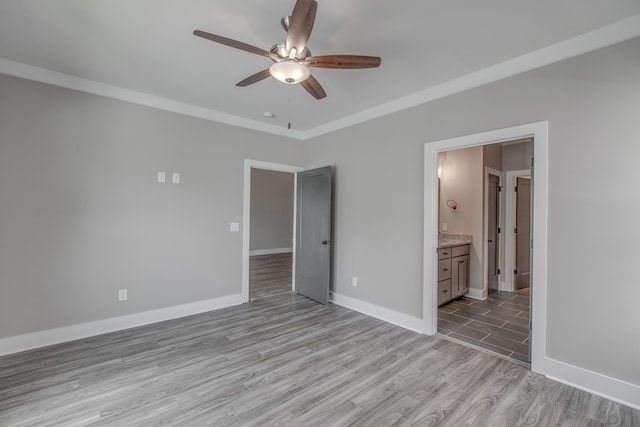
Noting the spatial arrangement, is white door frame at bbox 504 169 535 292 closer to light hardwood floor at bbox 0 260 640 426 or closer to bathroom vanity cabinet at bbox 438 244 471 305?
bathroom vanity cabinet at bbox 438 244 471 305

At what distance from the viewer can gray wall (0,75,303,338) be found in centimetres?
280

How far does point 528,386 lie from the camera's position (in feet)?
7.50

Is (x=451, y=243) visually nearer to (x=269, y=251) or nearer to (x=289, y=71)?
(x=289, y=71)

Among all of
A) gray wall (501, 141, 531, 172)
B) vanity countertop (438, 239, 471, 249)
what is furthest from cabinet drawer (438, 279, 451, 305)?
gray wall (501, 141, 531, 172)

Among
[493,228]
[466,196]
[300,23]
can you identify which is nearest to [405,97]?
[300,23]

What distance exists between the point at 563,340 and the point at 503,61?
249cm

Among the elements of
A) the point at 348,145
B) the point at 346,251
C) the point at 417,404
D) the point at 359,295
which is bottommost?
the point at 417,404

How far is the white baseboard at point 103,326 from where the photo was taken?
9.12 feet

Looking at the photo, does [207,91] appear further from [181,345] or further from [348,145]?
[181,345]

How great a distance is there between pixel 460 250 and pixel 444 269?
604mm

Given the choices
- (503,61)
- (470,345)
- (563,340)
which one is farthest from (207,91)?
(563,340)

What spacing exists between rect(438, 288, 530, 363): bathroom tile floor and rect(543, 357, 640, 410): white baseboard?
298mm

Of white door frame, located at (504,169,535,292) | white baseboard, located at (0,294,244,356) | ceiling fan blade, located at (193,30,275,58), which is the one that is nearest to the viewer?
ceiling fan blade, located at (193,30,275,58)

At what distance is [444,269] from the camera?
4.14 meters
